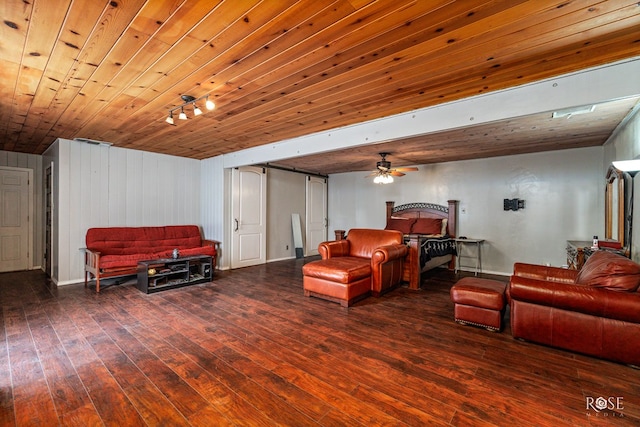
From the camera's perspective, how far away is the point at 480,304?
2975mm

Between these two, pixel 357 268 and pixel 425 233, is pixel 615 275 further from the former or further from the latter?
pixel 425 233

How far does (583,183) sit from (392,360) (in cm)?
505

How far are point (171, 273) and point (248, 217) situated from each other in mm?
2224

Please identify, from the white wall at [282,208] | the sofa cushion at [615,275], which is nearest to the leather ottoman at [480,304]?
the sofa cushion at [615,275]

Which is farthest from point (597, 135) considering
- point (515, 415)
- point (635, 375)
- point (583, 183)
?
point (515, 415)

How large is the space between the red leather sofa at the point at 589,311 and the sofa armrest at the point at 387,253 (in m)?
1.64

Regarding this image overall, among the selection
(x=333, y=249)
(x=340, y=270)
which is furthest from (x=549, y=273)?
(x=333, y=249)

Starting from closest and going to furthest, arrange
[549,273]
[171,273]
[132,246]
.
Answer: [549,273], [171,273], [132,246]

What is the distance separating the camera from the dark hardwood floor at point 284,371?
172cm

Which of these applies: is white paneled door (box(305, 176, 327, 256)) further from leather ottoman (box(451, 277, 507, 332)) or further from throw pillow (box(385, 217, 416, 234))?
leather ottoman (box(451, 277, 507, 332))

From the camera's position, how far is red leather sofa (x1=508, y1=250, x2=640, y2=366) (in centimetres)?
221

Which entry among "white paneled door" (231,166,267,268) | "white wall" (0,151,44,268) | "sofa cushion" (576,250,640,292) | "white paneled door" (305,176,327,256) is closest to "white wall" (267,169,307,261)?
"white paneled door" (305,176,327,256)

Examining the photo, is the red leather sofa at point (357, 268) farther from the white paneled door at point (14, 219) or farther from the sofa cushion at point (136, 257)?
the white paneled door at point (14, 219)

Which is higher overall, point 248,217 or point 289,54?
point 289,54
